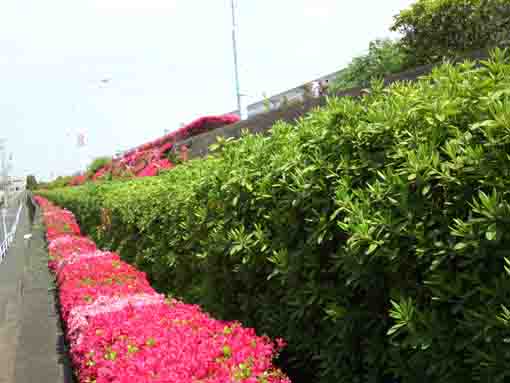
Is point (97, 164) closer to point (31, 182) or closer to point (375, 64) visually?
point (375, 64)

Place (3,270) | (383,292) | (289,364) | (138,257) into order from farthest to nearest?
(3,270), (138,257), (289,364), (383,292)

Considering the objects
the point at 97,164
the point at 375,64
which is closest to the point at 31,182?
the point at 97,164

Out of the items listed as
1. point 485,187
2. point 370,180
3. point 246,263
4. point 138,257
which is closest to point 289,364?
point 246,263

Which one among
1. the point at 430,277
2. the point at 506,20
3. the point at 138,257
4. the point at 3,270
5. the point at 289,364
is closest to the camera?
the point at 430,277

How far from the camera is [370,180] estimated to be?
256cm

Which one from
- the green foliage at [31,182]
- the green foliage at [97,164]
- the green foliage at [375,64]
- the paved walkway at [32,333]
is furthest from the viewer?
the green foliage at [31,182]

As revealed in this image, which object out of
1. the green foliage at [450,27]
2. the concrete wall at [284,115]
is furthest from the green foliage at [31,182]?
the green foliage at [450,27]

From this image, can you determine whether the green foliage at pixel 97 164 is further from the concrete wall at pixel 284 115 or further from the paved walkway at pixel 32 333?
the paved walkway at pixel 32 333

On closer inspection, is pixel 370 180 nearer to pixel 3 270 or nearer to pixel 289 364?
pixel 289 364

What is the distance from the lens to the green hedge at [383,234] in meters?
1.83

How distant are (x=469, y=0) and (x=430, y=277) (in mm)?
8949

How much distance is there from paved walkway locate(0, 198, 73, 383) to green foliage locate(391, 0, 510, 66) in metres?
8.32

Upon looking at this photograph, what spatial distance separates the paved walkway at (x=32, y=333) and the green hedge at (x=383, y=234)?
2.18m

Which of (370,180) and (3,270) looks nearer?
(370,180)
